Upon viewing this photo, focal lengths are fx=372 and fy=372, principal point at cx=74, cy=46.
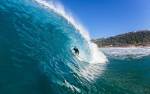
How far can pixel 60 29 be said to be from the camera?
18.3 m

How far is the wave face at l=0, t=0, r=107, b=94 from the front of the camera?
10.9 meters

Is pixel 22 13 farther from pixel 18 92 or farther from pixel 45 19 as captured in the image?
pixel 18 92

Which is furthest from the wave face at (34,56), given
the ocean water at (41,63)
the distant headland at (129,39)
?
the distant headland at (129,39)

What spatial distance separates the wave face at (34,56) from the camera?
10.9 m

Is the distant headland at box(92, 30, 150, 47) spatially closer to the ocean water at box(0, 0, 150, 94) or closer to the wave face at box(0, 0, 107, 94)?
the ocean water at box(0, 0, 150, 94)

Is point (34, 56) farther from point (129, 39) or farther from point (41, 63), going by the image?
point (129, 39)

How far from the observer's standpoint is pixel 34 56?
497 inches

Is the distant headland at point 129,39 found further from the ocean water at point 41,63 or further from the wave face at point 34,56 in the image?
the wave face at point 34,56

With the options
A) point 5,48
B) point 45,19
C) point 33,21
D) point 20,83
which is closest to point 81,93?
point 20,83

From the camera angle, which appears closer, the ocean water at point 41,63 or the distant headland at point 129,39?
the ocean water at point 41,63

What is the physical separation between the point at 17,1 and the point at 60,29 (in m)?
2.91

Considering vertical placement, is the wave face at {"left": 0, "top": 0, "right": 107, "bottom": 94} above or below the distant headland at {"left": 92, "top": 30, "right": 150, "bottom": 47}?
below

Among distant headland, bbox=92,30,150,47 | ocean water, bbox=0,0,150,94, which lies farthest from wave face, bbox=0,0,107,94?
distant headland, bbox=92,30,150,47

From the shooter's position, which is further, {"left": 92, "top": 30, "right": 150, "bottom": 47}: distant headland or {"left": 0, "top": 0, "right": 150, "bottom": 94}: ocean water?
{"left": 92, "top": 30, "right": 150, "bottom": 47}: distant headland
